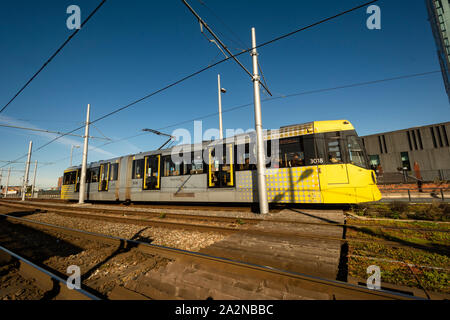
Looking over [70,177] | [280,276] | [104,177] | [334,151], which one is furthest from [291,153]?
[70,177]

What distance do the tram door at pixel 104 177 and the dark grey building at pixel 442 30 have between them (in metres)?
46.8

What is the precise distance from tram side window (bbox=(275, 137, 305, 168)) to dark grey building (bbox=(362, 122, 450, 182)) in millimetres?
22039

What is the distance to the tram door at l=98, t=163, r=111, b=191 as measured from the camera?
47.0 feet

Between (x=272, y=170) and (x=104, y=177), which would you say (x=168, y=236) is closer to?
(x=272, y=170)

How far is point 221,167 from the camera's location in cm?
937

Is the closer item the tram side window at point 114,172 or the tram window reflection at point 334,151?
the tram window reflection at point 334,151

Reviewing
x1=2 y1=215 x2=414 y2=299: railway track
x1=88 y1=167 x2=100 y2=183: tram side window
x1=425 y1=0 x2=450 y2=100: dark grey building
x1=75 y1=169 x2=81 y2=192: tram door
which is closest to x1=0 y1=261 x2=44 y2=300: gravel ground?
x1=2 y1=215 x2=414 y2=299: railway track

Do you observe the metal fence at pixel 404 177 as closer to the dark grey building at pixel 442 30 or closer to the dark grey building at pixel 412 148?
the dark grey building at pixel 412 148

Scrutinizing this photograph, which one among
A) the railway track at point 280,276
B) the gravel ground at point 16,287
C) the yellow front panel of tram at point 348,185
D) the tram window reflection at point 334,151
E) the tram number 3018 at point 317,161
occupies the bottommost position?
the gravel ground at point 16,287

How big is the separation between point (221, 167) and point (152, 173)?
16.3 feet

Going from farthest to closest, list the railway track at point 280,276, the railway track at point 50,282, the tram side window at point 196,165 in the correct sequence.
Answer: the tram side window at point 196,165 → the railway track at point 50,282 → the railway track at point 280,276

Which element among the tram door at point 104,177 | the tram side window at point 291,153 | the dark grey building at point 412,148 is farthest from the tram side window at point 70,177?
the dark grey building at point 412,148

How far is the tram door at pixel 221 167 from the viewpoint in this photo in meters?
9.20

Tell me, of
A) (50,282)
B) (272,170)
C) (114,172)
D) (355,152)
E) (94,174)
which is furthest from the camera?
(94,174)
